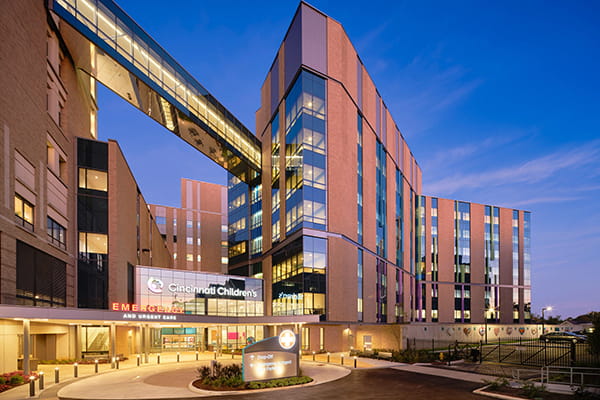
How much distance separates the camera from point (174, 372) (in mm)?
28188

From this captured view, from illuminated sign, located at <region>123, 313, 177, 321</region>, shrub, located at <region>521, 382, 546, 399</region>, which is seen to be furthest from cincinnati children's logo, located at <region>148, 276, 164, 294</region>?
shrub, located at <region>521, 382, 546, 399</region>

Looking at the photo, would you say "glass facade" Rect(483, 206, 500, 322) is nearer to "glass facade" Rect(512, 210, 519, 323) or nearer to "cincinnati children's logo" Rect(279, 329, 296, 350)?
"glass facade" Rect(512, 210, 519, 323)

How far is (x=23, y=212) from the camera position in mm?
28969

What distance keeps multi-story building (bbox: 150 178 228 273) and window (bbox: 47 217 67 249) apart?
5393cm

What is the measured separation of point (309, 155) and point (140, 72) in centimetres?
1813

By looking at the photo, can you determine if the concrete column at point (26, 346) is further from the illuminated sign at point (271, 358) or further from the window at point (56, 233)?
the illuminated sign at point (271, 358)

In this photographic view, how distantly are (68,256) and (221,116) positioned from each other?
75.6ft

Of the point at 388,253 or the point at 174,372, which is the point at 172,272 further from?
the point at 388,253

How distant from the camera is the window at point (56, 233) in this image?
33.3 m

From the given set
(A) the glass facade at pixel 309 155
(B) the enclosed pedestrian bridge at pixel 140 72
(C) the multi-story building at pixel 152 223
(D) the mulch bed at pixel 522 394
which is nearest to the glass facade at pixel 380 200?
(C) the multi-story building at pixel 152 223

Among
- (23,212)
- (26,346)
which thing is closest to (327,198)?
(23,212)

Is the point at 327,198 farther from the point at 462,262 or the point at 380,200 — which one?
the point at 462,262

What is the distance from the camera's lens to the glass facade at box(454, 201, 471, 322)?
282 feet

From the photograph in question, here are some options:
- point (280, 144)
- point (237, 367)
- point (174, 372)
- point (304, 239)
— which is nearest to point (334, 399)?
point (237, 367)
